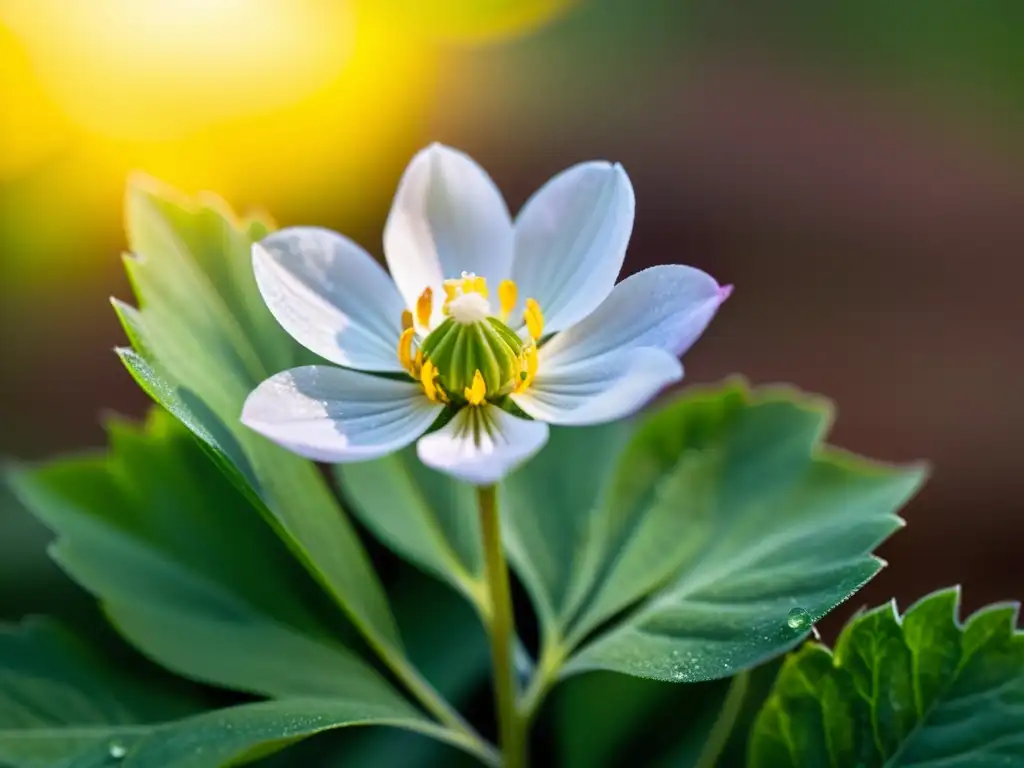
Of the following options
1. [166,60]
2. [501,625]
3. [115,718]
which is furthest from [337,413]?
[166,60]

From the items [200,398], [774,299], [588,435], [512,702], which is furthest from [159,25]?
[512,702]

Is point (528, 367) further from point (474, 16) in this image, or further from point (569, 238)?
point (474, 16)

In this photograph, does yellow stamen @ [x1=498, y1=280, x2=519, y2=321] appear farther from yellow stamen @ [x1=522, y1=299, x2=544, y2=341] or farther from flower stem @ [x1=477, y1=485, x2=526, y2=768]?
flower stem @ [x1=477, y1=485, x2=526, y2=768]

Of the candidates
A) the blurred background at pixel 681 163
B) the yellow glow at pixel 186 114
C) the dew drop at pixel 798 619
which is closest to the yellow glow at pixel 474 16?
the blurred background at pixel 681 163

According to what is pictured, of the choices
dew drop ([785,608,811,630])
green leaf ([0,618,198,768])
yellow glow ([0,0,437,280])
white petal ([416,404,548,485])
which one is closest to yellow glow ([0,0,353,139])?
yellow glow ([0,0,437,280])

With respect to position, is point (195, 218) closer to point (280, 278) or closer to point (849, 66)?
point (280, 278)
